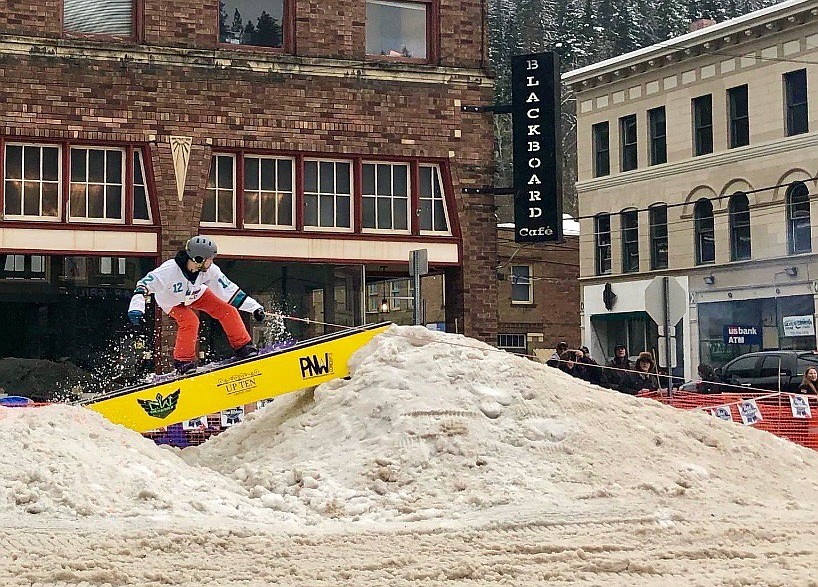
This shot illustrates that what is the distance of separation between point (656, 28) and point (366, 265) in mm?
51078

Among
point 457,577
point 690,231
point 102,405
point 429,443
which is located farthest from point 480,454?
point 690,231

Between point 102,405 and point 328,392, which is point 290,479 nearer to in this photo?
point 328,392

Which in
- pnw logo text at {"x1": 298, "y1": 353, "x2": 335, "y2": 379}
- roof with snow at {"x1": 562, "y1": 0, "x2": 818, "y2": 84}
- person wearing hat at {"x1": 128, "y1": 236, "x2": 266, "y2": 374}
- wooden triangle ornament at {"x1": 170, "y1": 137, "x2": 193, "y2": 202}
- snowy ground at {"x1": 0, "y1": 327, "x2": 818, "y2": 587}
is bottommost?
snowy ground at {"x1": 0, "y1": 327, "x2": 818, "y2": 587}

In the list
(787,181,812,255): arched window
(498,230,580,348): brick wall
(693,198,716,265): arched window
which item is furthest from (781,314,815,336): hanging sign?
(498,230,580,348): brick wall

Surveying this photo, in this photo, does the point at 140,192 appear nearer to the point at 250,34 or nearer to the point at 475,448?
the point at 250,34

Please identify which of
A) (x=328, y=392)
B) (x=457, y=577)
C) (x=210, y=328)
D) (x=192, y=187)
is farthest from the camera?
(x=192, y=187)

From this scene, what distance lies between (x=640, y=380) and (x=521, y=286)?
97.3 feet

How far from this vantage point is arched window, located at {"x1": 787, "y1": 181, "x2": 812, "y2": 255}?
35000mm

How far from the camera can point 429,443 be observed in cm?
1073

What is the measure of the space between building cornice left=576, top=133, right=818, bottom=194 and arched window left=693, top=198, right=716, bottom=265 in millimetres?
1160

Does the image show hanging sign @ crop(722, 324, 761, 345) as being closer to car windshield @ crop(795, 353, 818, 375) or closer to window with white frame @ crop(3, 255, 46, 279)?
car windshield @ crop(795, 353, 818, 375)

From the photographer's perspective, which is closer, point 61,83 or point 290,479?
point 290,479

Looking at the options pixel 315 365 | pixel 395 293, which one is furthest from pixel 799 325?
pixel 315 365

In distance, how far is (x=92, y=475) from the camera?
9.37m
